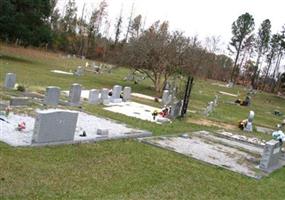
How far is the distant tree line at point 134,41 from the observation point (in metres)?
34.0

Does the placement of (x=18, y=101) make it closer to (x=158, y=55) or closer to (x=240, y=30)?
(x=158, y=55)

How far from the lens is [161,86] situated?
1390 inches

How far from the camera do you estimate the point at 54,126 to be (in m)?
12.0

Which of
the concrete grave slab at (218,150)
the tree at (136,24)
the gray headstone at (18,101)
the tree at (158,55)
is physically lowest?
the concrete grave slab at (218,150)

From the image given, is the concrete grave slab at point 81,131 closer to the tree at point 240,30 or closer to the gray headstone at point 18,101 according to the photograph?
the gray headstone at point 18,101

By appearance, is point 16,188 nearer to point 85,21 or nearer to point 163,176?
point 163,176

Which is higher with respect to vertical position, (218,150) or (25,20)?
(25,20)

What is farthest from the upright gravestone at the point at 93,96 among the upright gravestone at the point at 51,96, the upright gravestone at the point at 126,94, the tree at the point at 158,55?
the tree at the point at 158,55

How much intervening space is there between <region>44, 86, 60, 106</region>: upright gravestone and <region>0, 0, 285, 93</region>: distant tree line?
1517 cm

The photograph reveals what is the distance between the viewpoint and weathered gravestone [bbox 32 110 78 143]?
1162 cm

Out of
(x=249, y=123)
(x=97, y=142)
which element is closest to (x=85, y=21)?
(x=249, y=123)

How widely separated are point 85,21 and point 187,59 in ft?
170

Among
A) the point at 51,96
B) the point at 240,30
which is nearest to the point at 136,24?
the point at 240,30

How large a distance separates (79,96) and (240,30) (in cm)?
6548
